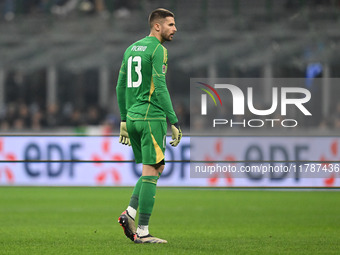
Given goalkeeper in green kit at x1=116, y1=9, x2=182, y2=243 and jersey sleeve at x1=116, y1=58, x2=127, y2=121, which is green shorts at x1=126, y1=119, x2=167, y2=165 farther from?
jersey sleeve at x1=116, y1=58, x2=127, y2=121

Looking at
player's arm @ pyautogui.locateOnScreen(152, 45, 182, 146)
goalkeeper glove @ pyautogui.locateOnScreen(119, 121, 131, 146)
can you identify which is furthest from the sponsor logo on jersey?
goalkeeper glove @ pyautogui.locateOnScreen(119, 121, 131, 146)

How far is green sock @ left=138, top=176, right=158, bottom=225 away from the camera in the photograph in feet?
22.9

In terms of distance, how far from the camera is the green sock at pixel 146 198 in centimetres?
699

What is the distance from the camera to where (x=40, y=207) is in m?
11.8

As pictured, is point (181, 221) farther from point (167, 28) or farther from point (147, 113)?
point (167, 28)

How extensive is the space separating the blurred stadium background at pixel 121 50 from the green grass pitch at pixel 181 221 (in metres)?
4.87

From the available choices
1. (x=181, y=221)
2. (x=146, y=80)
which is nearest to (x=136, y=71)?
(x=146, y=80)

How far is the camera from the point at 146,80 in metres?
7.02

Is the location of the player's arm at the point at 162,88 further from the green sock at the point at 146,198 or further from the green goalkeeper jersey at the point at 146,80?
the green sock at the point at 146,198

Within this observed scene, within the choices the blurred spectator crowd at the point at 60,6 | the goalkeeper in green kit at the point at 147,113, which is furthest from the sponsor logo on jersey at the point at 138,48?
the blurred spectator crowd at the point at 60,6

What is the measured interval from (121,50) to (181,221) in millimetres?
11730

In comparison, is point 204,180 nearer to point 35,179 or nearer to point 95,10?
point 35,179

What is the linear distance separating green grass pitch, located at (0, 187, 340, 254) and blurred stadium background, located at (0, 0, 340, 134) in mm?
4867

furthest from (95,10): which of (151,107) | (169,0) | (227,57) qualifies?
(151,107)
